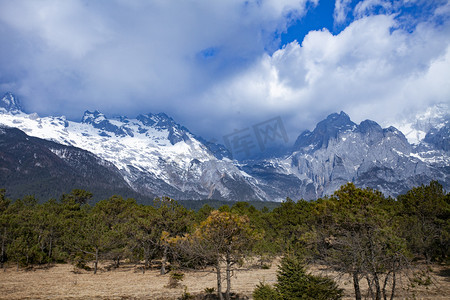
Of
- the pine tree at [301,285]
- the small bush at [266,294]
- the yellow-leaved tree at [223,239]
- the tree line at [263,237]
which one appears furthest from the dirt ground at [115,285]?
the pine tree at [301,285]

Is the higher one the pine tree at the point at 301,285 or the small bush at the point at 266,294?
the pine tree at the point at 301,285

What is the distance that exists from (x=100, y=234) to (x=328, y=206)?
3367cm

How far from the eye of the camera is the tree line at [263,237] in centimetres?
1504

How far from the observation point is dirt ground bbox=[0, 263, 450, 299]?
2302cm

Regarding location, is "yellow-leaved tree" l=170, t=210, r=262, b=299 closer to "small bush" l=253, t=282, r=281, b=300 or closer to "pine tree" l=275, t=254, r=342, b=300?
"small bush" l=253, t=282, r=281, b=300

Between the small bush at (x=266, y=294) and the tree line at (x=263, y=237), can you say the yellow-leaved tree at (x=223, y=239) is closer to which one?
the tree line at (x=263, y=237)

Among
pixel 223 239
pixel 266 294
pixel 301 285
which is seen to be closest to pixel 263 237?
pixel 223 239

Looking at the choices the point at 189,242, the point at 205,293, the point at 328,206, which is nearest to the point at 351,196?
the point at 328,206

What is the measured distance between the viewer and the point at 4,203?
51.6 metres

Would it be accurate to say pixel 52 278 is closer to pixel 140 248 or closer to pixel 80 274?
pixel 80 274

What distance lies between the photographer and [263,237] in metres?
37.8

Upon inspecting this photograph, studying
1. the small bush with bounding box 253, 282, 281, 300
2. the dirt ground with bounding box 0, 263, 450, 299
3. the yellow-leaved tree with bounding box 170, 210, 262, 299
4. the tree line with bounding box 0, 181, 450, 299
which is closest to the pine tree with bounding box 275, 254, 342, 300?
the tree line with bounding box 0, 181, 450, 299

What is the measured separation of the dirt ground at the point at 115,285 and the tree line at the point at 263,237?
1.97 metres

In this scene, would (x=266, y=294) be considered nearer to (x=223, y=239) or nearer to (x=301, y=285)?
(x=301, y=285)
